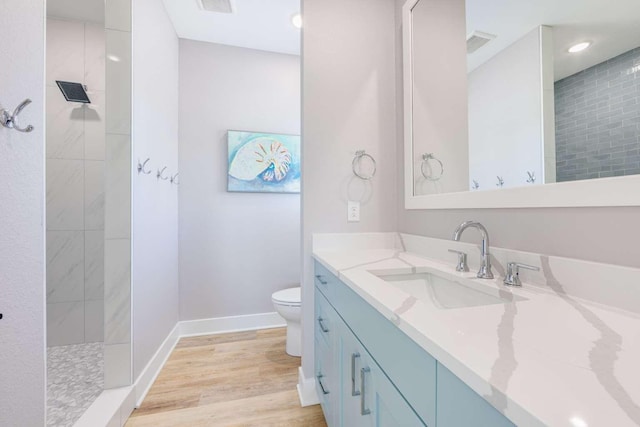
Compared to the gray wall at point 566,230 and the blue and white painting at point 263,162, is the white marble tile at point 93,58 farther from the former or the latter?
the gray wall at point 566,230

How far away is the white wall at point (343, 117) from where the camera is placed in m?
1.51

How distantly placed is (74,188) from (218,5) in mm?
1759

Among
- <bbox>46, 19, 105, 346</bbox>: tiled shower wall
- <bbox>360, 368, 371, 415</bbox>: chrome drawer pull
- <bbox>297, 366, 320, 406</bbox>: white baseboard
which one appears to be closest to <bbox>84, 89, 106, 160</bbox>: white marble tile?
<bbox>46, 19, 105, 346</bbox>: tiled shower wall

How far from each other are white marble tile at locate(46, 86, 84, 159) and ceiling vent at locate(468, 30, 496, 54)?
266cm

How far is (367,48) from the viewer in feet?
5.23

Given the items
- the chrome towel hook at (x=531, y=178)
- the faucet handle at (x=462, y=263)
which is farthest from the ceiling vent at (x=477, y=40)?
the faucet handle at (x=462, y=263)

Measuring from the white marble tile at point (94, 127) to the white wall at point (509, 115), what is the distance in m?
2.57

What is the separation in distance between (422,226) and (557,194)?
2.20 ft

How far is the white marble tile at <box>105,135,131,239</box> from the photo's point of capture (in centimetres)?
142

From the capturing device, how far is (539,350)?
44cm

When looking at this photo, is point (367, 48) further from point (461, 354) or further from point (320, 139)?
point (461, 354)

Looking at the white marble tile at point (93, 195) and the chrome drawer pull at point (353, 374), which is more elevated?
the white marble tile at point (93, 195)

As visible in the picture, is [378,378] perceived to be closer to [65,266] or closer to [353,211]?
[353,211]

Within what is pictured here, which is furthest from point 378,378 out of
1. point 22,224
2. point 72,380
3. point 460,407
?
point 72,380
